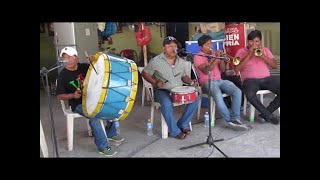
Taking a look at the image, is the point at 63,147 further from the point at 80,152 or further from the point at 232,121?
the point at 232,121

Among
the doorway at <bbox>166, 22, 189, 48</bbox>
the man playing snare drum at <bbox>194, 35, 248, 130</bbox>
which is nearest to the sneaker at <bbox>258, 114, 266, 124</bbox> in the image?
the man playing snare drum at <bbox>194, 35, 248, 130</bbox>

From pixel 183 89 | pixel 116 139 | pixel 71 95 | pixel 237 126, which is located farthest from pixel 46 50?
pixel 237 126

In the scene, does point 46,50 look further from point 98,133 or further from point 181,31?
point 98,133

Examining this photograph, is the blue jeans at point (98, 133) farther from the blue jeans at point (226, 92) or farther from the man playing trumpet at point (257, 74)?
the man playing trumpet at point (257, 74)

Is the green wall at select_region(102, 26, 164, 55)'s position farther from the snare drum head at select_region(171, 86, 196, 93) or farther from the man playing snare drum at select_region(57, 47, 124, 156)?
the man playing snare drum at select_region(57, 47, 124, 156)

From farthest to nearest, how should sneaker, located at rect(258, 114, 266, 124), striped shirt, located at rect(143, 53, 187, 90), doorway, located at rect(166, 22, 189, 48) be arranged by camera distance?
doorway, located at rect(166, 22, 189, 48)
sneaker, located at rect(258, 114, 266, 124)
striped shirt, located at rect(143, 53, 187, 90)

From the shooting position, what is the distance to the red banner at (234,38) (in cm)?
484

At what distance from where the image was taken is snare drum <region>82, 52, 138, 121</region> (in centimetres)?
291

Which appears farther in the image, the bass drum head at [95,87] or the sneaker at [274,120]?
the sneaker at [274,120]

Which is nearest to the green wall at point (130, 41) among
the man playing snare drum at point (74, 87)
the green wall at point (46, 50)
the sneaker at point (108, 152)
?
the green wall at point (46, 50)

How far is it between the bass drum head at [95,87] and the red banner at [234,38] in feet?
7.75

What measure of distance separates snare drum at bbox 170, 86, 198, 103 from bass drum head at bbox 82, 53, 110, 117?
874mm

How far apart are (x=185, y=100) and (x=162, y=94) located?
30 centimetres

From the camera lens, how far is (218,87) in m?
3.97
